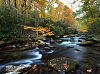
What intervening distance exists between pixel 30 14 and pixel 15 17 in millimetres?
5985

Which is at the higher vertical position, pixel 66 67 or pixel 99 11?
pixel 99 11

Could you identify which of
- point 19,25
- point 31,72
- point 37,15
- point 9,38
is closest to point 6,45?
point 9,38

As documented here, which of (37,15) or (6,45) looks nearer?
(6,45)

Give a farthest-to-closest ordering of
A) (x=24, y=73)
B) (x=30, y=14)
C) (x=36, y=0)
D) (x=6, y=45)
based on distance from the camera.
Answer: (x=30, y=14) < (x=36, y=0) < (x=6, y=45) < (x=24, y=73)

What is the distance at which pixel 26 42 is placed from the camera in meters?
17.1

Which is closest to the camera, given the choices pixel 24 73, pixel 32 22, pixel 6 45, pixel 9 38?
pixel 24 73

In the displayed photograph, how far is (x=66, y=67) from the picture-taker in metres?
7.50

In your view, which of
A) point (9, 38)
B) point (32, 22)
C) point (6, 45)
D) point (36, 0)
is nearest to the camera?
point (6, 45)

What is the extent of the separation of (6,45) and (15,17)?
5593mm

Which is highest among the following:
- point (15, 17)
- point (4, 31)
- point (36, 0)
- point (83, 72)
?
point (36, 0)

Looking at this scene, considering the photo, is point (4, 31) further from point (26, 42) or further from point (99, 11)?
point (99, 11)

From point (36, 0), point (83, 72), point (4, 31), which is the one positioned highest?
point (36, 0)

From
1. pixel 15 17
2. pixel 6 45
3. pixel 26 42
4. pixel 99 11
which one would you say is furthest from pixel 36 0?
pixel 99 11

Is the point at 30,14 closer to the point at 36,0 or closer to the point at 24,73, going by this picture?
the point at 36,0
